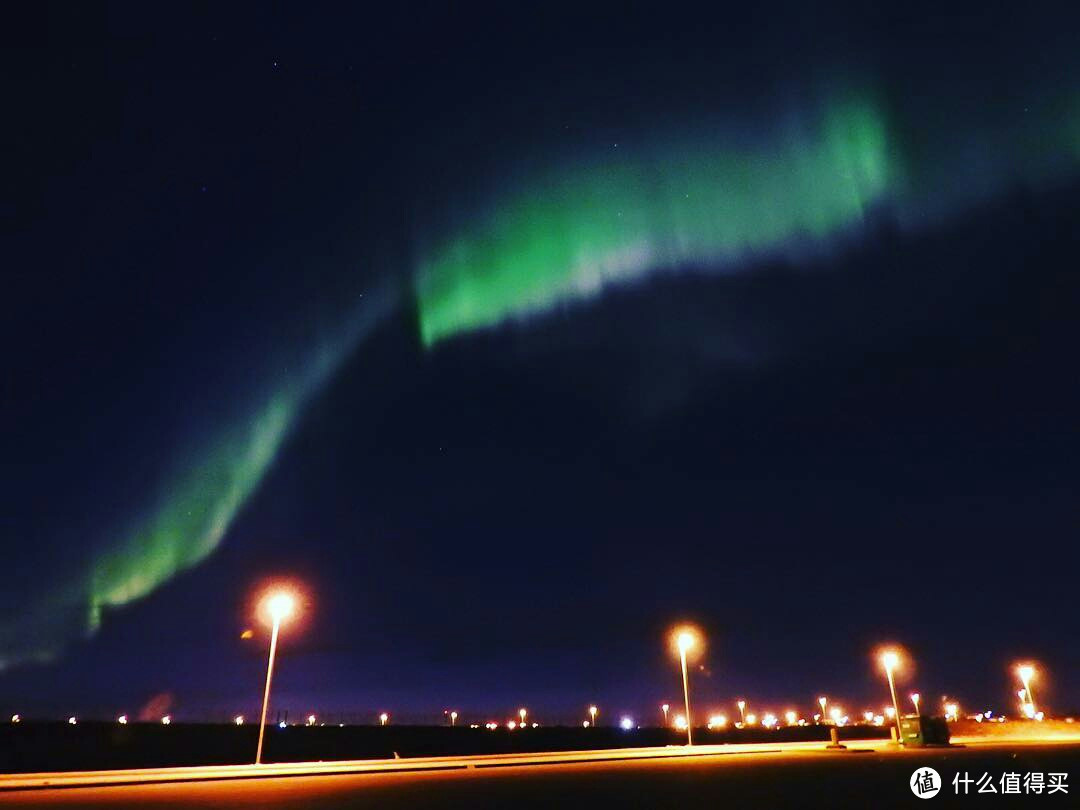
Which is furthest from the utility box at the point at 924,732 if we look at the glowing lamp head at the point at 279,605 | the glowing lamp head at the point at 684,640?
the glowing lamp head at the point at 279,605

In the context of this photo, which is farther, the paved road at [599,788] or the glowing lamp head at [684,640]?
the glowing lamp head at [684,640]

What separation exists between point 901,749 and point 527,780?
24682 millimetres

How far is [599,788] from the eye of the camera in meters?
18.8

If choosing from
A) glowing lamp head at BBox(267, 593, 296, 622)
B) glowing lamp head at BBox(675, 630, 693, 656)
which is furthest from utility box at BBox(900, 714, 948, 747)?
glowing lamp head at BBox(267, 593, 296, 622)

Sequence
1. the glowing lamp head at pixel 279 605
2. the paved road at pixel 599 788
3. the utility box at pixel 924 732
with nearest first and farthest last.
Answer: the paved road at pixel 599 788
the glowing lamp head at pixel 279 605
the utility box at pixel 924 732

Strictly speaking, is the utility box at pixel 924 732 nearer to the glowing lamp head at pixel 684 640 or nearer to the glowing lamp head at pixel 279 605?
the glowing lamp head at pixel 684 640

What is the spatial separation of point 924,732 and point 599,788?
93.1 feet

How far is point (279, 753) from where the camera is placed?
4609 inches

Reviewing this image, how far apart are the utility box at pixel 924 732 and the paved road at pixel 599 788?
11986 millimetres

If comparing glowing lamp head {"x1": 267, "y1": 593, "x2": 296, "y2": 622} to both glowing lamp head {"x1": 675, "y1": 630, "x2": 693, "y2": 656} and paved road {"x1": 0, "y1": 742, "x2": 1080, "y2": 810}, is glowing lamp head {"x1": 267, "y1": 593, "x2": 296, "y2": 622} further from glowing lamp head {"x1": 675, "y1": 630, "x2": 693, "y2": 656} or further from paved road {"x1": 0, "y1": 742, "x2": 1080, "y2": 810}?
glowing lamp head {"x1": 675, "y1": 630, "x2": 693, "y2": 656}

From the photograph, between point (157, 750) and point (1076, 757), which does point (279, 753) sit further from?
point (1076, 757)

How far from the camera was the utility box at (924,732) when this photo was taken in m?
39.0

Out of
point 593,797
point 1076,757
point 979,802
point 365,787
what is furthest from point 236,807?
point 1076,757

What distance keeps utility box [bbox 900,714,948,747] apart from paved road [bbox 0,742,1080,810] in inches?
472
